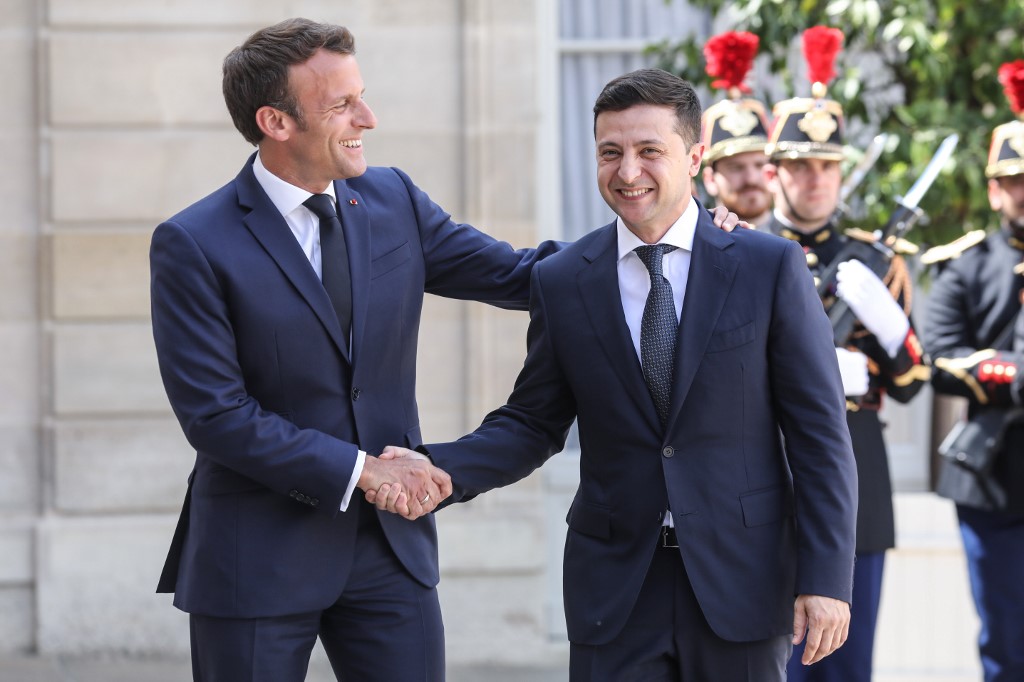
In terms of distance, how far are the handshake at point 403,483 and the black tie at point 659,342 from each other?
536 millimetres

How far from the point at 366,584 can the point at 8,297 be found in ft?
11.9

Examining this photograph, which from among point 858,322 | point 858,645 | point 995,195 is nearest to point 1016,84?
point 995,195

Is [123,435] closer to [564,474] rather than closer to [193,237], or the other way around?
[564,474]

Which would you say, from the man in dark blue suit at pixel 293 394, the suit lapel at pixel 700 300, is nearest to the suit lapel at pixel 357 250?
the man in dark blue suit at pixel 293 394

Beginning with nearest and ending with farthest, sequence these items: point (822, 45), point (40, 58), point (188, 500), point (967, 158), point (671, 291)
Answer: point (671, 291) → point (188, 500) → point (822, 45) → point (967, 158) → point (40, 58)

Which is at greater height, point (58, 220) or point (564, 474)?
point (58, 220)

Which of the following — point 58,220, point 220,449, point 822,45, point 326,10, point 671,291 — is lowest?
point 220,449

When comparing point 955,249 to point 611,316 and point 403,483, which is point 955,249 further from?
point 403,483

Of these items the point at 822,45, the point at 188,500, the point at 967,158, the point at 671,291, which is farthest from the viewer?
the point at 967,158

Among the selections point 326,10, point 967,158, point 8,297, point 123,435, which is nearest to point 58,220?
point 8,297

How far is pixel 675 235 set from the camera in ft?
10.3

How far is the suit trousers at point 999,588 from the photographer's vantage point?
502 centimetres

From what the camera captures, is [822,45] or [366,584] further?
[822,45]

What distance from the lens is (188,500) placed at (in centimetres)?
336
